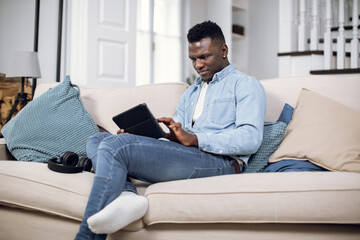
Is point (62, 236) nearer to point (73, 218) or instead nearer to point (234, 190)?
point (73, 218)

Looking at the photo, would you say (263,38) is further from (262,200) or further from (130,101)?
(262,200)

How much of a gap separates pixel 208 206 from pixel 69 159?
24.0 inches

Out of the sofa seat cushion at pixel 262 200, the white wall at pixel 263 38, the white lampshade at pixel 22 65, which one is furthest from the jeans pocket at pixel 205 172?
the white wall at pixel 263 38

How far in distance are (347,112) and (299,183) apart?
0.52 metres

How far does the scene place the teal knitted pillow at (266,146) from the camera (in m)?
1.61

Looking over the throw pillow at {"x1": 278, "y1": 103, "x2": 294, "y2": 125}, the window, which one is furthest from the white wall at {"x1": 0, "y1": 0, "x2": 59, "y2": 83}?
the throw pillow at {"x1": 278, "y1": 103, "x2": 294, "y2": 125}

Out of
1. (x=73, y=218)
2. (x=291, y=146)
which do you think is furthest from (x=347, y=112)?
(x=73, y=218)

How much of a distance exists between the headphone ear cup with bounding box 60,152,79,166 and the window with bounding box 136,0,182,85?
3.22 m

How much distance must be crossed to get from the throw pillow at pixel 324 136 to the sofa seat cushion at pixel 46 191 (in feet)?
2.34

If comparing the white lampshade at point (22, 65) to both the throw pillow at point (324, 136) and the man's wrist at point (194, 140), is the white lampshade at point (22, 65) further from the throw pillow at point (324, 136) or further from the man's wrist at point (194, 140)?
the throw pillow at point (324, 136)

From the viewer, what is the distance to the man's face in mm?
1718

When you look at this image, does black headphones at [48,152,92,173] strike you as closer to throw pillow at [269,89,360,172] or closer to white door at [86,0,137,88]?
throw pillow at [269,89,360,172]

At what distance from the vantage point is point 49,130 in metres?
1.81

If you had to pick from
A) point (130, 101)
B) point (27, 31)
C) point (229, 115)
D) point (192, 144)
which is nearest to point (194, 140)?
point (192, 144)
